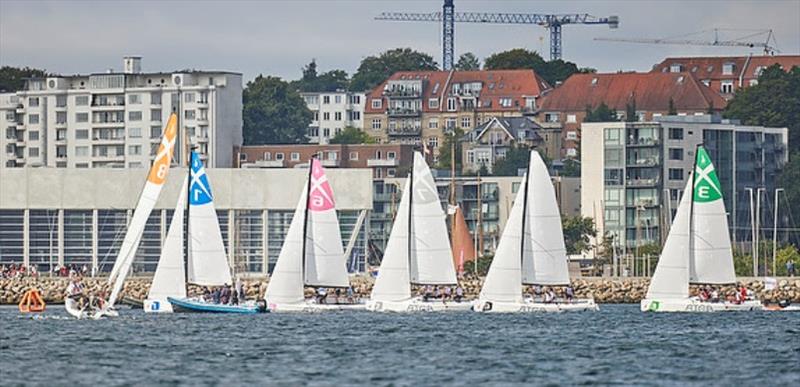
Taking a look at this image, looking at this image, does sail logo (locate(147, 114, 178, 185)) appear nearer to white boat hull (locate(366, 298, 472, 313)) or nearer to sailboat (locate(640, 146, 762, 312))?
white boat hull (locate(366, 298, 472, 313))

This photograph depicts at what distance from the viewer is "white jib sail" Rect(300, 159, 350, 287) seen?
289 ft

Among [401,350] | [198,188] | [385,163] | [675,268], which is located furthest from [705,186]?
[385,163]

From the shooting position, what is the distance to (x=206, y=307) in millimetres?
85750

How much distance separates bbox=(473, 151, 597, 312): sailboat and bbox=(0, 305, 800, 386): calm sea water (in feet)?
4.93

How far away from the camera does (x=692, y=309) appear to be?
8962cm

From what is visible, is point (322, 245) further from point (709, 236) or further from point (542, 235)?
point (709, 236)

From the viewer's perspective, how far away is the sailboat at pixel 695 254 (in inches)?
3516

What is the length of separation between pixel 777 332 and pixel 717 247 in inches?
551

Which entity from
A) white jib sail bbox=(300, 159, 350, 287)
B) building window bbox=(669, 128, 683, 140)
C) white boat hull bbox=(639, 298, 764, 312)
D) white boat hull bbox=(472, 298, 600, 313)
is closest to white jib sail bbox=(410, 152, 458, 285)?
white boat hull bbox=(472, 298, 600, 313)

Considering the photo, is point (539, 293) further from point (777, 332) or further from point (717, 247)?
point (777, 332)

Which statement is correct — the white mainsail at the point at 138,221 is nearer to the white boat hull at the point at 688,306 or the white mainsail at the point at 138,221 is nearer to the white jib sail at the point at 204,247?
the white jib sail at the point at 204,247

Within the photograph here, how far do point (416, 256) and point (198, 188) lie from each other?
906 cm

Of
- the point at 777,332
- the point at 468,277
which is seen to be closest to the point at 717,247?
the point at 777,332

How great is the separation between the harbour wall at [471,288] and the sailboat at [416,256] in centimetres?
1656
